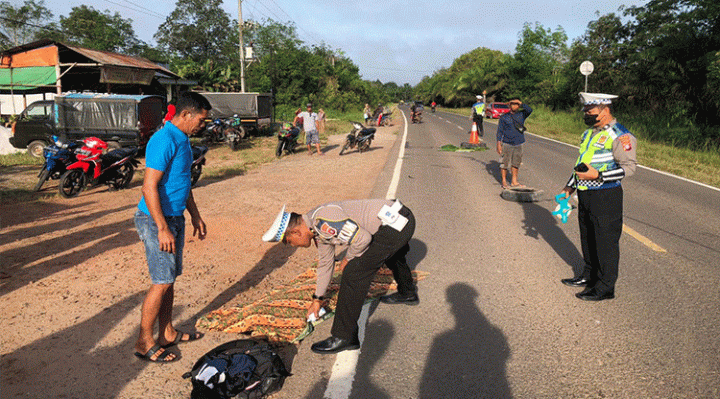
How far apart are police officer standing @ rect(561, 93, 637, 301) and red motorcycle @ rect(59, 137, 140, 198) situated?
9209 mm

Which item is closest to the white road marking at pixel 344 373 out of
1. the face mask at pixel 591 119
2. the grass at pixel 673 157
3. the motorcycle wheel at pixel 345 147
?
the face mask at pixel 591 119

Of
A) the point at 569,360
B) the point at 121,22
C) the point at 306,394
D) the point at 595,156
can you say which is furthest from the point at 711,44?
the point at 121,22

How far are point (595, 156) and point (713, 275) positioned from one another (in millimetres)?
2054

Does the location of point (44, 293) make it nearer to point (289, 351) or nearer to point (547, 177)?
point (289, 351)

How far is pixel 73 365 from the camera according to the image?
3.55m

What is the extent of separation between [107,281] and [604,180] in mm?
5100

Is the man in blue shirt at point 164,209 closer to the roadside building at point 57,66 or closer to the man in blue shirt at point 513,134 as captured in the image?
the man in blue shirt at point 513,134

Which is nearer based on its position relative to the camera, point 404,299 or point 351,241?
point 351,241

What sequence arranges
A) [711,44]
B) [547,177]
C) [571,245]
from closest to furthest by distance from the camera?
1. [571,245]
2. [547,177]
3. [711,44]

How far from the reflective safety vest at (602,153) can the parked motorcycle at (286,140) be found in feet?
44.1

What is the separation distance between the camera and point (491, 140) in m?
21.8

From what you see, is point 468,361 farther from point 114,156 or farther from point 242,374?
point 114,156

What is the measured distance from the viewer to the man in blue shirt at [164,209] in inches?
135

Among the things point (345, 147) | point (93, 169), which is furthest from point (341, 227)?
point (345, 147)
